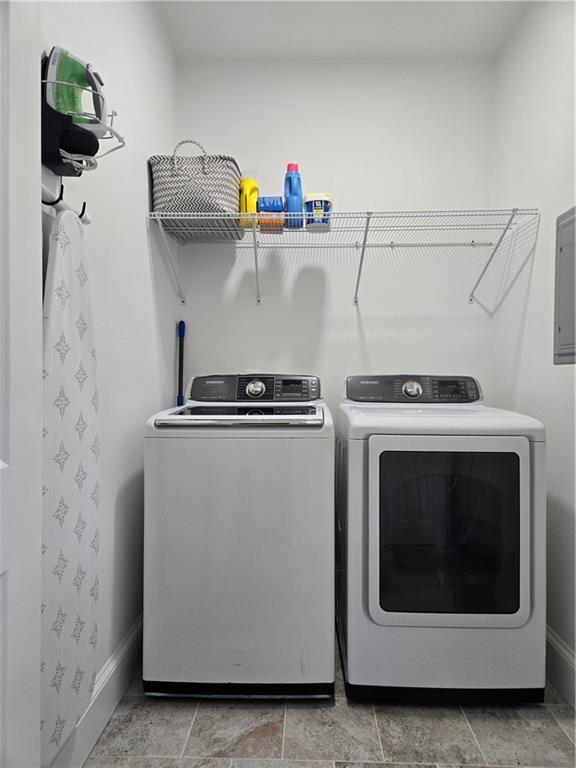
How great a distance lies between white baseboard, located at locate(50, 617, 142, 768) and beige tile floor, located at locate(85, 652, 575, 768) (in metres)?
0.04

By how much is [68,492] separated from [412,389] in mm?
1434

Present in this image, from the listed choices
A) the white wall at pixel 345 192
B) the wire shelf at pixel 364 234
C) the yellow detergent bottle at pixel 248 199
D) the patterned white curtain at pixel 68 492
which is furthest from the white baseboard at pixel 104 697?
the yellow detergent bottle at pixel 248 199

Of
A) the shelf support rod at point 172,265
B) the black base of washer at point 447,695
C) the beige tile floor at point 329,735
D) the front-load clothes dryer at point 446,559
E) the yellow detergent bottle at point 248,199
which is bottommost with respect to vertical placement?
the beige tile floor at point 329,735

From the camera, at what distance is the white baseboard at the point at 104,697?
1.27 metres

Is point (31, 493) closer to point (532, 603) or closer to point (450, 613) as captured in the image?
point (450, 613)

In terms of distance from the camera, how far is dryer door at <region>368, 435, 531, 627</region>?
156 cm

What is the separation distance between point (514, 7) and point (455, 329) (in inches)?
53.5

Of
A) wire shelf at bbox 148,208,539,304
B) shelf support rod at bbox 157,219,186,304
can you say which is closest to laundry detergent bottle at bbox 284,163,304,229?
wire shelf at bbox 148,208,539,304

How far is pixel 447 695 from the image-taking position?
1574 mm

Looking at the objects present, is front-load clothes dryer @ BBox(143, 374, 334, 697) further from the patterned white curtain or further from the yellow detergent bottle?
the yellow detergent bottle

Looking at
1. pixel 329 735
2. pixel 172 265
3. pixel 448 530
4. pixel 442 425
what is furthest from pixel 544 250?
pixel 329 735

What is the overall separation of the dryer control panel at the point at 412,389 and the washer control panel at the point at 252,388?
18cm

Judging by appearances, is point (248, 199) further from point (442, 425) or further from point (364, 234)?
point (442, 425)

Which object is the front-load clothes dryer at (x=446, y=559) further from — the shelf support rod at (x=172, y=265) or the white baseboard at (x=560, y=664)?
the shelf support rod at (x=172, y=265)
